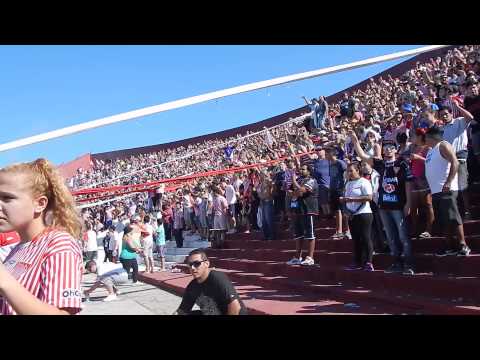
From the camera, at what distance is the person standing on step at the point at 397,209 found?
6.59m

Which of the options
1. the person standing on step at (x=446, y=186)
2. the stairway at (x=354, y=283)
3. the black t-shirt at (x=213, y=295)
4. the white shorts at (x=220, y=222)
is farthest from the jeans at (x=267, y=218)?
the black t-shirt at (x=213, y=295)

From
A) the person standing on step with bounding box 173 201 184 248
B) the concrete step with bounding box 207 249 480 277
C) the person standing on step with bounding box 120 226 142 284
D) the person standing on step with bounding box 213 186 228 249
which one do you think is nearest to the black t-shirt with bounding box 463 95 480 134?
the concrete step with bounding box 207 249 480 277

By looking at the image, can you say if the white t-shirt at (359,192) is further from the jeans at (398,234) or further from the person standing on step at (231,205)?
the person standing on step at (231,205)

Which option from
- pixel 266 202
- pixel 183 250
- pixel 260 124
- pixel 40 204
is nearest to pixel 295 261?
pixel 266 202

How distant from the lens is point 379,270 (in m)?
7.16

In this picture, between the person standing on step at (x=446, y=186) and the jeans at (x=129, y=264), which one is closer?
the person standing on step at (x=446, y=186)

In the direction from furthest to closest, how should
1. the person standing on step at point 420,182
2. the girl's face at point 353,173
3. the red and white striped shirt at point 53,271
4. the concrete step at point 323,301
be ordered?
the girl's face at point 353,173 < the person standing on step at point 420,182 < the concrete step at point 323,301 < the red and white striped shirt at point 53,271

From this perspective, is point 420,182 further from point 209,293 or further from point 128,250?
point 128,250

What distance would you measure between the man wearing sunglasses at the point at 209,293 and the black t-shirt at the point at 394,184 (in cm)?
288

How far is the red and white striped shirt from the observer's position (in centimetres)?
163

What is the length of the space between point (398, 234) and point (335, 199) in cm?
268

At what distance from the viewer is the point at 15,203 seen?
176 centimetres
